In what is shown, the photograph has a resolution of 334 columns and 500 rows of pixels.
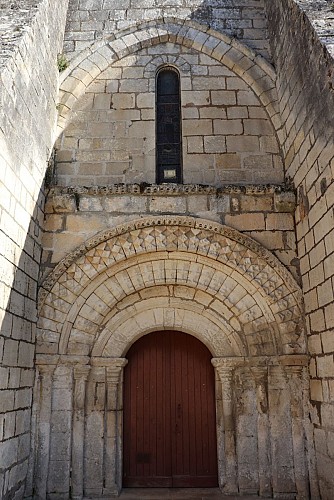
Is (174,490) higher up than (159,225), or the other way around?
(159,225)

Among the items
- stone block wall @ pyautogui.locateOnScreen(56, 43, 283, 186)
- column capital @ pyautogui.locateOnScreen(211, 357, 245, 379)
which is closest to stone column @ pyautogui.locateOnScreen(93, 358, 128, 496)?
column capital @ pyautogui.locateOnScreen(211, 357, 245, 379)

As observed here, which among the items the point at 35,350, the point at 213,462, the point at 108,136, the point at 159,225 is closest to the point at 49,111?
the point at 108,136

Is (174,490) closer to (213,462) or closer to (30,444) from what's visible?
(213,462)

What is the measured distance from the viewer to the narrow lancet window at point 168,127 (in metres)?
5.70

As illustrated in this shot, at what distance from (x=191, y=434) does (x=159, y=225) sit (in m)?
2.33

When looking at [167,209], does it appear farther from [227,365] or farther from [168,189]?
[227,365]

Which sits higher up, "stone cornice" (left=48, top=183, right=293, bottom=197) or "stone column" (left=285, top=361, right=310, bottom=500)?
"stone cornice" (left=48, top=183, right=293, bottom=197)

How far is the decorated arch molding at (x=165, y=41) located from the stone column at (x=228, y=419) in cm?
310

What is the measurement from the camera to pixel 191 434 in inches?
204

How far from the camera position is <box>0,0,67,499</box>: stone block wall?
4152mm

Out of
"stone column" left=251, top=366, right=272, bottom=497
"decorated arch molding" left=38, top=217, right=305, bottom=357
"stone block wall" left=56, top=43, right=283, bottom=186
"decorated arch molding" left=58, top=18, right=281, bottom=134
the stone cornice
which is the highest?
"decorated arch molding" left=58, top=18, right=281, bottom=134

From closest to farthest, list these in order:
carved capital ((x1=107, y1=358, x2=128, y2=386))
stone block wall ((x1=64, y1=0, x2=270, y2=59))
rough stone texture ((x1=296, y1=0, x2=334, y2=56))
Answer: rough stone texture ((x1=296, y1=0, x2=334, y2=56)), carved capital ((x1=107, y1=358, x2=128, y2=386)), stone block wall ((x1=64, y1=0, x2=270, y2=59))

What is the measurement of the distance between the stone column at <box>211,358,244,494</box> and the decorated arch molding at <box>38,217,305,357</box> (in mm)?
126

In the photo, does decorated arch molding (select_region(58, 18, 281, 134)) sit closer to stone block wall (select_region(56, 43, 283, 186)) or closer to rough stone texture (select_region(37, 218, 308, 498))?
stone block wall (select_region(56, 43, 283, 186))
